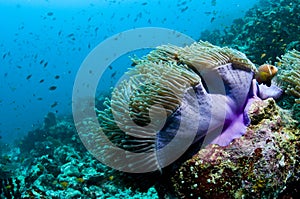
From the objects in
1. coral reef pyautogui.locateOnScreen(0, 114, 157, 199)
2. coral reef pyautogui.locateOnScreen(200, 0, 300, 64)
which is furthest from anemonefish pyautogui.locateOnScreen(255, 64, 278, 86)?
coral reef pyautogui.locateOnScreen(200, 0, 300, 64)

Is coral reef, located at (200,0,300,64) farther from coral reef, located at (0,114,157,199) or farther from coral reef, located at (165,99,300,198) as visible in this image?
coral reef, located at (165,99,300,198)

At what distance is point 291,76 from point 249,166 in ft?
3.36

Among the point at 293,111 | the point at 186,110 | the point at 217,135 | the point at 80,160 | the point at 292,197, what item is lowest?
the point at 292,197

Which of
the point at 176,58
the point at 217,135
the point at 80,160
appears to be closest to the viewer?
the point at 217,135

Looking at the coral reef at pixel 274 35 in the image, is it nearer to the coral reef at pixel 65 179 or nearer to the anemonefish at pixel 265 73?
the anemonefish at pixel 265 73

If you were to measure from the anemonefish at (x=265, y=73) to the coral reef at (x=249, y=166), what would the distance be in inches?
19.9

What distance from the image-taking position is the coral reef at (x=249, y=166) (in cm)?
227

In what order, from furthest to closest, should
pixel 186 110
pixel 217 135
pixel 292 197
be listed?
1. pixel 292 197
2. pixel 217 135
3. pixel 186 110

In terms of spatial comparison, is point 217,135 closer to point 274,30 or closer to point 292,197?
point 292,197

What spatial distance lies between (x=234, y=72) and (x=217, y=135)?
62cm

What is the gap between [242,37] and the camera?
12.0 metres

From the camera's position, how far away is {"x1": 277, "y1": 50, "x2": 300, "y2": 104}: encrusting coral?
8.55 feet

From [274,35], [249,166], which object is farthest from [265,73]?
[274,35]

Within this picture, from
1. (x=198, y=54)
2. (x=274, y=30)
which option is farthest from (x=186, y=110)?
(x=274, y=30)
